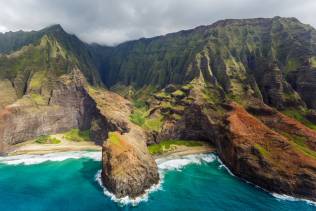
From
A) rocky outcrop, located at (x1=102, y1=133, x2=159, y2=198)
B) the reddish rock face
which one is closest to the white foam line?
rocky outcrop, located at (x1=102, y1=133, x2=159, y2=198)

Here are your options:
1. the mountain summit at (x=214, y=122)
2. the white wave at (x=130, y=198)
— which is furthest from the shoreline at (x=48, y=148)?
the white wave at (x=130, y=198)

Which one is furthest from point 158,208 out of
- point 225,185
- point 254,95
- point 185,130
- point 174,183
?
point 254,95

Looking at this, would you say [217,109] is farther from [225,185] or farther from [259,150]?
[225,185]

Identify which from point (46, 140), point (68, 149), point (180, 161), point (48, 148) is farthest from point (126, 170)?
point (46, 140)

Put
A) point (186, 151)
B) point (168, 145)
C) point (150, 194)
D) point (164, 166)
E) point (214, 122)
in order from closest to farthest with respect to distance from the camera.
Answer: point (150, 194) → point (164, 166) → point (186, 151) → point (168, 145) → point (214, 122)

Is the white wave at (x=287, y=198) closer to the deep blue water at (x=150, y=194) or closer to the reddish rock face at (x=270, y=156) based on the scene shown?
the reddish rock face at (x=270, y=156)

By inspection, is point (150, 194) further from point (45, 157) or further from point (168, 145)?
point (45, 157)
